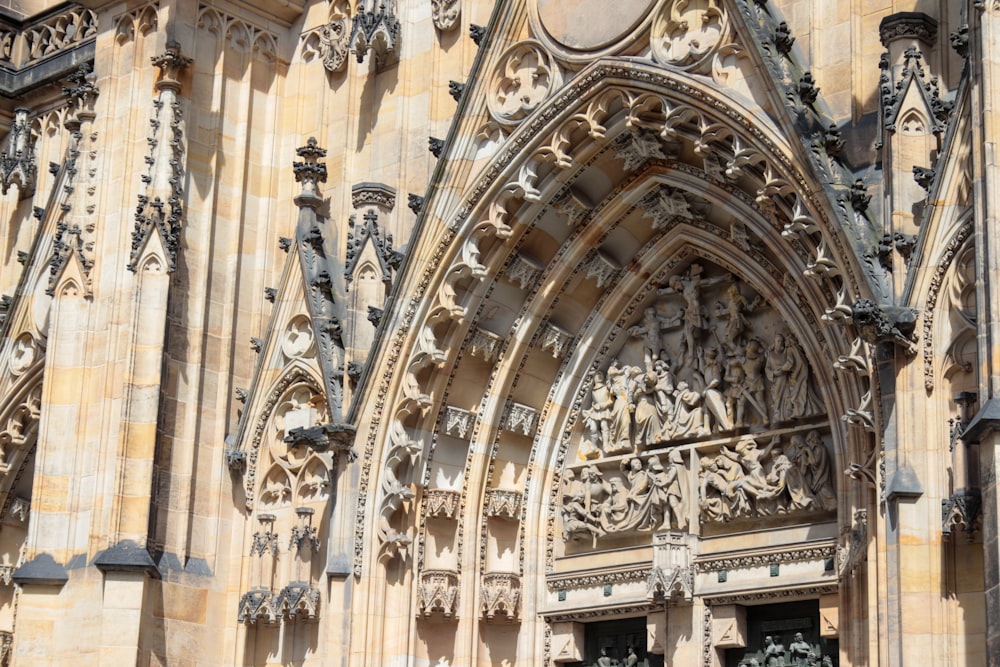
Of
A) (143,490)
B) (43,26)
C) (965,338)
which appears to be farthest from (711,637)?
(43,26)

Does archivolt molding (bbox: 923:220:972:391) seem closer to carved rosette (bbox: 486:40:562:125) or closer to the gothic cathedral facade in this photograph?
the gothic cathedral facade

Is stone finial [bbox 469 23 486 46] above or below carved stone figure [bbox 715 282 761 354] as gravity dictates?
above

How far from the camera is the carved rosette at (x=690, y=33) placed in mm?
15172

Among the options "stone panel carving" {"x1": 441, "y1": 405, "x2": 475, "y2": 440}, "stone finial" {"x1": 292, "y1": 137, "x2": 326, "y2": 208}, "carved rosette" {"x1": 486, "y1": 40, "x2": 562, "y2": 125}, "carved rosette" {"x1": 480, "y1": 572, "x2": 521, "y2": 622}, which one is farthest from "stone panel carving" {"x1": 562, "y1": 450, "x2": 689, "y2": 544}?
"stone finial" {"x1": 292, "y1": 137, "x2": 326, "y2": 208}

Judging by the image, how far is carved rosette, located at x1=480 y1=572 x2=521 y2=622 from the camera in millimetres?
16750

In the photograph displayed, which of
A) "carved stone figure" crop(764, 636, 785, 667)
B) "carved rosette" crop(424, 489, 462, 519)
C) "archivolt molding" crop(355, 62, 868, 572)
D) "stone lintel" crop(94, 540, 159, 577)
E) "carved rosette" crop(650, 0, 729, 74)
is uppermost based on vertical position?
"carved rosette" crop(650, 0, 729, 74)

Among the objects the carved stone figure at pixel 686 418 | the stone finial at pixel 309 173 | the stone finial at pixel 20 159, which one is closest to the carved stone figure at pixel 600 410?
the carved stone figure at pixel 686 418

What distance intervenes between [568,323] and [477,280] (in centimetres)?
104

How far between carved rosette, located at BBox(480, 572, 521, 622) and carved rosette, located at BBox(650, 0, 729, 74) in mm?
4929

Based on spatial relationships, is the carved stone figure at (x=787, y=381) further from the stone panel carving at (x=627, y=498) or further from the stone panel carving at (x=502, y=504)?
the stone panel carving at (x=502, y=504)

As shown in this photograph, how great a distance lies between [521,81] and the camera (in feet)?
54.4

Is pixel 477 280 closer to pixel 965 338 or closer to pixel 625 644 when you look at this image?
pixel 625 644

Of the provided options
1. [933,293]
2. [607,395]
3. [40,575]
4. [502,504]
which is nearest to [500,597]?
[502,504]

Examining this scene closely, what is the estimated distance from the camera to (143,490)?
16938 millimetres
